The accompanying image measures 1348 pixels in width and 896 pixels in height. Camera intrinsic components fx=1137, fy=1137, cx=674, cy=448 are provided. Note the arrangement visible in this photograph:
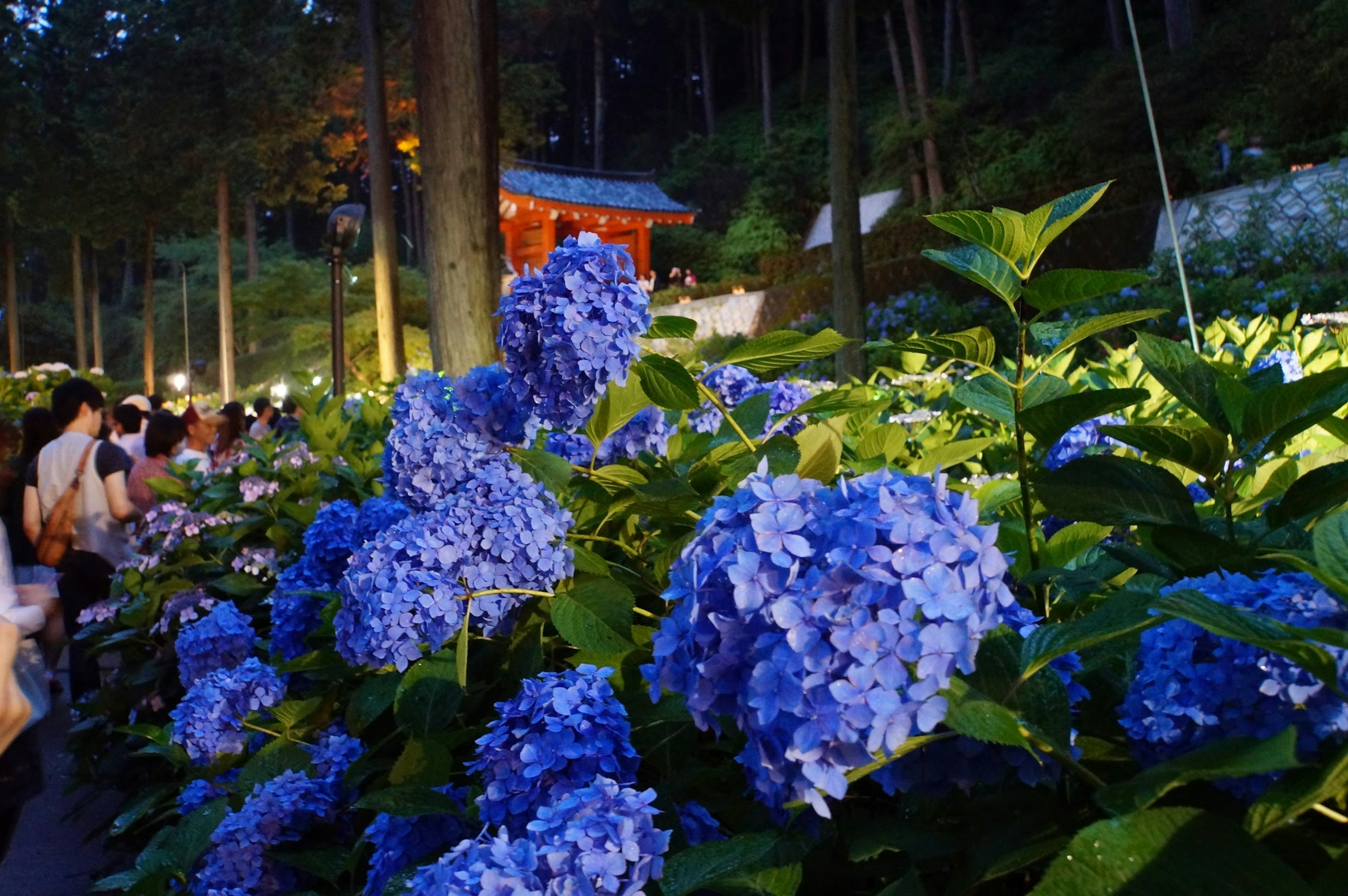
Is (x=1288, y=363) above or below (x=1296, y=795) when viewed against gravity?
above

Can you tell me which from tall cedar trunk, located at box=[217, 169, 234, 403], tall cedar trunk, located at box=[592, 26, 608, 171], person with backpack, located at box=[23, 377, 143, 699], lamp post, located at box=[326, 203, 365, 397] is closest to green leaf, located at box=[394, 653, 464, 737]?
person with backpack, located at box=[23, 377, 143, 699]

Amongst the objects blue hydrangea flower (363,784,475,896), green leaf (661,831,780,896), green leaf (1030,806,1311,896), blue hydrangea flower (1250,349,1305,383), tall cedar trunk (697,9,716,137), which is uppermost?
tall cedar trunk (697,9,716,137)

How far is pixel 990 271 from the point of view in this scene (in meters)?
1.06

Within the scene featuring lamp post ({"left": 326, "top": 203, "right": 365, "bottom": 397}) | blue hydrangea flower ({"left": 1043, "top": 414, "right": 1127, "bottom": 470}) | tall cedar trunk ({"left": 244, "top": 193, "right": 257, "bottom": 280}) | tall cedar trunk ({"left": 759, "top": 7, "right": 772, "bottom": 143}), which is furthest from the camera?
tall cedar trunk ({"left": 244, "top": 193, "right": 257, "bottom": 280})

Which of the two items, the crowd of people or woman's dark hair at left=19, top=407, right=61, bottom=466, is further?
woman's dark hair at left=19, top=407, right=61, bottom=466

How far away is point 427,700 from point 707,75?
42284 mm

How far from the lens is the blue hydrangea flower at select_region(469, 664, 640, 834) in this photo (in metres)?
0.97

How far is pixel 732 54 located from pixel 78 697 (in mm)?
44267

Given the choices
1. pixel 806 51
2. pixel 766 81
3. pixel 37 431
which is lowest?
pixel 37 431

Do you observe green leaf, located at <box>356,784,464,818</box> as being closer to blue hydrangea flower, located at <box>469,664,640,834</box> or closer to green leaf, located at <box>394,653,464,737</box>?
blue hydrangea flower, located at <box>469,664,640,834</box>

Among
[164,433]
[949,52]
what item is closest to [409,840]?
[164,433]

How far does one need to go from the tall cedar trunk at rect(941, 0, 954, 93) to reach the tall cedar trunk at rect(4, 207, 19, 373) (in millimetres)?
28096

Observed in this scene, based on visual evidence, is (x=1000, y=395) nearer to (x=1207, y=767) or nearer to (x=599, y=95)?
(x=1207, y=767)

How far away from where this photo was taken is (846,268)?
9.66 metres
